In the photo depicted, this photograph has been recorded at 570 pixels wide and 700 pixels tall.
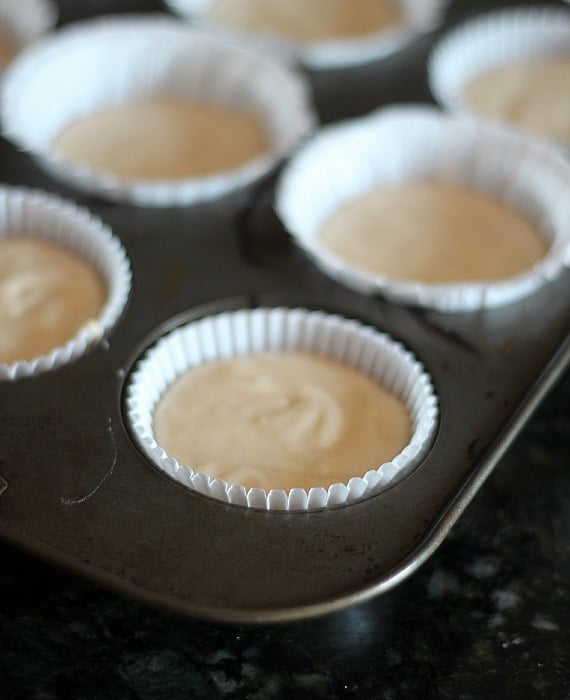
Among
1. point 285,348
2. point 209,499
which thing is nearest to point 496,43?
point 285,348

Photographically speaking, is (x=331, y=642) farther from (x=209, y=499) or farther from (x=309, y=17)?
(x=309, y=17)

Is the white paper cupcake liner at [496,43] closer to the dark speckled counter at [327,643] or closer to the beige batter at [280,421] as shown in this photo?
the beige batter at [280,421]

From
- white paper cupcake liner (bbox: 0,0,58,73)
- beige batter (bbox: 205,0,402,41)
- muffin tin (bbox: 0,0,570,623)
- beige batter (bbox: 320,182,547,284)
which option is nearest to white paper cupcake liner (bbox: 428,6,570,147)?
beige batter (bbox: 205,0,402,41)

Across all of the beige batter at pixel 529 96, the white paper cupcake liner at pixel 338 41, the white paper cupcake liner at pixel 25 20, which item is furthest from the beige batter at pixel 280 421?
the white paper cupcake liner at pixel 25 20

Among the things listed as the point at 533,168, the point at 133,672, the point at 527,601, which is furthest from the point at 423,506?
the point at 533,168

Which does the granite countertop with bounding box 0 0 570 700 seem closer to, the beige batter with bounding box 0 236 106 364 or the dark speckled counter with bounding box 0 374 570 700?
the dark speckled counter with bounding box 0 374 570 700
